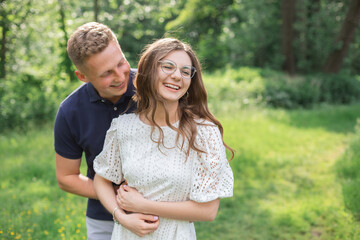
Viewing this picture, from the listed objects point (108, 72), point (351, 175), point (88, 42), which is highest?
point (88, 42)

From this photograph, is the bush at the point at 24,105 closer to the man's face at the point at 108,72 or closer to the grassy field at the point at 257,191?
the grassy field at the point at 257,191

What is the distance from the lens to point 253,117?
31.6ft

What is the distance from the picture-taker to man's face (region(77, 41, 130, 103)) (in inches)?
81.1

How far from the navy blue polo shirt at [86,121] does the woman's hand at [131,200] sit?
0.40 metres

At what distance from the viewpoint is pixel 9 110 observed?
826 centimetres

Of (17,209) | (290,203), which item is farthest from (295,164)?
(17,209)

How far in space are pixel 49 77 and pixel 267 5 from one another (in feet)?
37.2

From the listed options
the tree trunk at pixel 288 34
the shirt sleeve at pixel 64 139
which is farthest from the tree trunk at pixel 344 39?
the shirt sleeve at pixel 64 139

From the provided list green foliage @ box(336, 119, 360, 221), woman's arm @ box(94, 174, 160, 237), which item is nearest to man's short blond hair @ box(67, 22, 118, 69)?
woman's arm @ box(94, 174, 160, 237)

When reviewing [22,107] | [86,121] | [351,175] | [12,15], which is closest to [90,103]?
[86,121]

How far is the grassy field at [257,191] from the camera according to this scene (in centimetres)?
404

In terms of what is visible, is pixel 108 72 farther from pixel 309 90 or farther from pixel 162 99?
pixel 309 90

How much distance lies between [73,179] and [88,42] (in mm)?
862

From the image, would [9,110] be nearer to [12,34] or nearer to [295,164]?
[12,34]
